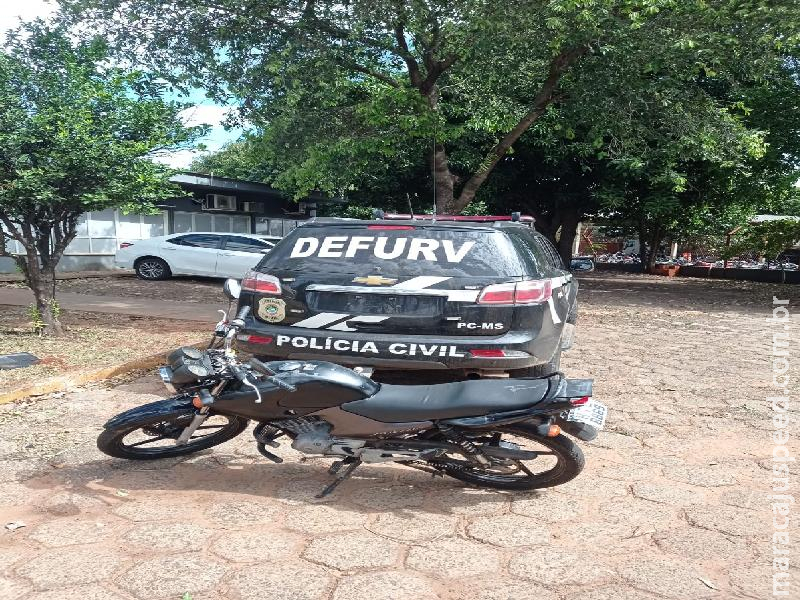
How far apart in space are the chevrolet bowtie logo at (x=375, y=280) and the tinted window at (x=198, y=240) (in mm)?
13183

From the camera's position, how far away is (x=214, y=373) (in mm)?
3758

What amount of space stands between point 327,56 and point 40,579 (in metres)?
9.88

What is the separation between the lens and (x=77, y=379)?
20.4ft

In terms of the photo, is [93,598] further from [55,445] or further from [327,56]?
[327,56]

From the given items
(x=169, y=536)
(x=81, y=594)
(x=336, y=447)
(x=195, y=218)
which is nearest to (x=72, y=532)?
(x=169, y=536)

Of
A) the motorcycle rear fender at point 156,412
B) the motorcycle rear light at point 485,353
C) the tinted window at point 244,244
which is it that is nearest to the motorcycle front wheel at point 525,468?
the motorcycle rear light at point 485,353

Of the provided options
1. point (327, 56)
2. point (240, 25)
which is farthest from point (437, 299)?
point (240, 25)

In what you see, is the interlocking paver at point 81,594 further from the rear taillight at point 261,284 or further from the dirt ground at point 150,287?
the dirt ground at point 150,287

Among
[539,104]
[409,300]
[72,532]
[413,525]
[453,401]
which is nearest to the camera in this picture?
[72,532]

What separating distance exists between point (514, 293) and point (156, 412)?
2.29 meters

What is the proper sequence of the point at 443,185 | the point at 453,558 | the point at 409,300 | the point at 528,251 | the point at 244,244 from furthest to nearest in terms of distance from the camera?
the point at 244,244 < the point at 443,185 < the point at 528,251 < the point at 409,300 < the point at 453,558

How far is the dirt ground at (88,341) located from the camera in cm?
646

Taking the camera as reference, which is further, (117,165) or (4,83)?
(117,165)

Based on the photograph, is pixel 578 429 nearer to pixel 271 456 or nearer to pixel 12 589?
pixel 271 456
